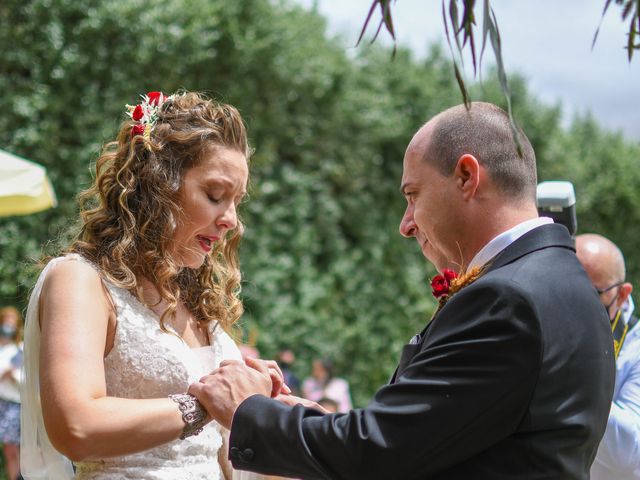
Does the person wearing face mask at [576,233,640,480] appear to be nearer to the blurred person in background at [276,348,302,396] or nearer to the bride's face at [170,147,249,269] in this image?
the bride's face at [170,147,249,269]

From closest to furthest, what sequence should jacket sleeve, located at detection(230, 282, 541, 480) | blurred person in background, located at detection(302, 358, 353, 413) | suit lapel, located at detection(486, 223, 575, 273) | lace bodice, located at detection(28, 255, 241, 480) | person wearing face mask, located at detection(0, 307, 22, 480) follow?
jacket sleeve, located at detection(230, 282, 541, 480) → suit lapel, located at detection(486, 223, 575, 273) → lace bodice, located at detection(28, 255, 241, 480) → person wearing face mask, located at detection(0, 307, 22, 480) → blurred person in background, located at detection(302, 358, 353, 413)

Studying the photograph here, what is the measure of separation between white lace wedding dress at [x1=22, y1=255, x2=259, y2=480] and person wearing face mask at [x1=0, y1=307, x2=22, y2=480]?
489 centimetres

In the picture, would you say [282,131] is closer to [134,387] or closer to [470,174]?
[134,387]

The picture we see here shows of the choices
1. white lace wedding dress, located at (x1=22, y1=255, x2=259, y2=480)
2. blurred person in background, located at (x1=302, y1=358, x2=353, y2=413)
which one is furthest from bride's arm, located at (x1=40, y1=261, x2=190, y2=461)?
blurred person in background, located at (x1=302, y1=358, x2=353, y2=413)

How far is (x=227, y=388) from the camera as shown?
8.16ft

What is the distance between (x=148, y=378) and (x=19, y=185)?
133 inches

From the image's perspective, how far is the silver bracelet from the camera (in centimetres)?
247

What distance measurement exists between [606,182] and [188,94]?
12.2 m

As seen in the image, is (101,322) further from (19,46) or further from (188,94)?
(19,46)

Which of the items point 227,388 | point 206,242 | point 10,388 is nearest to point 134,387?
point 227,388

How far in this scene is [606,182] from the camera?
14.0m

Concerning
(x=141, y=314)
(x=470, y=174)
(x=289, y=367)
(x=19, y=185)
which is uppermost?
(x=470, y=174)

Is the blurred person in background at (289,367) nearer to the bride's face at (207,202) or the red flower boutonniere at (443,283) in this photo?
the bride's face at (207,202)

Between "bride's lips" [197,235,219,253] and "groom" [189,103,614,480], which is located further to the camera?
"bride's lips" [197,235,219,253]
